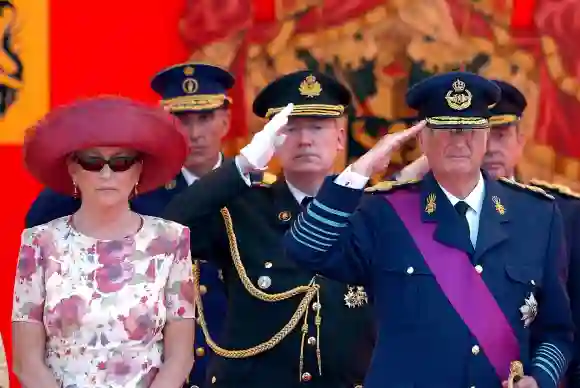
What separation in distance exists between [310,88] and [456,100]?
62 centimetres

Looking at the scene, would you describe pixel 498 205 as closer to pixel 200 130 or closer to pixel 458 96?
pixel 458 96

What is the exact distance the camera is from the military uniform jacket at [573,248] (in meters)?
3.57

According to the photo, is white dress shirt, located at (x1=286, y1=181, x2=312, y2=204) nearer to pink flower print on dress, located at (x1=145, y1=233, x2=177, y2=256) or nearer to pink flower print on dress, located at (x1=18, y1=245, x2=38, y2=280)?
pink flower print on dress, located at (x1=145, y1=233, x2=177, y2=256)

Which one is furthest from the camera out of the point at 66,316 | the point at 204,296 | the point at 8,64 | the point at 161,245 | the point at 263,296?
the point at 8,64

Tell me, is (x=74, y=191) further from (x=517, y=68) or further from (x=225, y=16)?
(x=517, y=68)

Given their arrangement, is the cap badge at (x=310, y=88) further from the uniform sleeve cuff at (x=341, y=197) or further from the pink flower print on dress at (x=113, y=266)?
the pink flower print on dress at (x=113, y=266)

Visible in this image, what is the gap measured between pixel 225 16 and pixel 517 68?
127cm

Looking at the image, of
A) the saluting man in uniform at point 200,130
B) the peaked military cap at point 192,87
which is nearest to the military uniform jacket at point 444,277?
the saluting man in uniform at point 200,130

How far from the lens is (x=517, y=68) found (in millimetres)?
4848

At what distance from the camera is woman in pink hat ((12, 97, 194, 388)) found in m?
2.78

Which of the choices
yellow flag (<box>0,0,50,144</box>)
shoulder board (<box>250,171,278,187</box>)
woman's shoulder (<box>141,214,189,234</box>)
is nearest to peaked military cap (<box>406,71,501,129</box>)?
shoulder board (<box>250,171,278,187</box>)

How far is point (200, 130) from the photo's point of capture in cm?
425

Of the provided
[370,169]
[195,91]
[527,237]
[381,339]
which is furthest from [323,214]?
[195,91]

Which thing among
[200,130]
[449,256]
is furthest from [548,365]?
[200,130]
